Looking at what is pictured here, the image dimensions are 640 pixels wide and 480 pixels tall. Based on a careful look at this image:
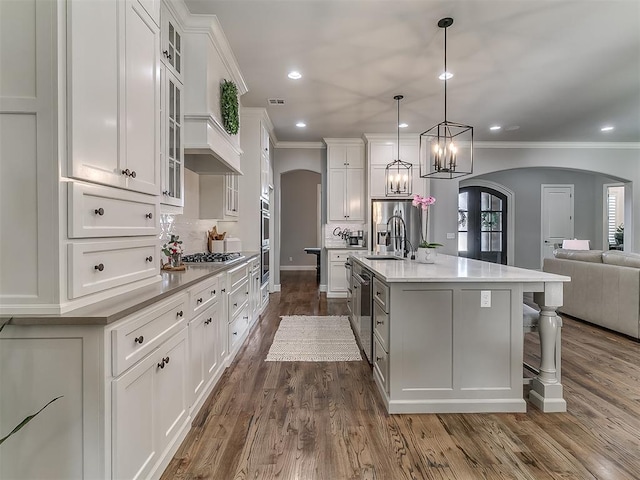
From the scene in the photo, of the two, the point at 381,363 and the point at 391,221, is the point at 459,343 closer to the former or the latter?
the point at 381,363

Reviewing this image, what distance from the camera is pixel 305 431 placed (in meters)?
2.05

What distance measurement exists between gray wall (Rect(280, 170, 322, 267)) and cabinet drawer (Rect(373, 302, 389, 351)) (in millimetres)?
7955

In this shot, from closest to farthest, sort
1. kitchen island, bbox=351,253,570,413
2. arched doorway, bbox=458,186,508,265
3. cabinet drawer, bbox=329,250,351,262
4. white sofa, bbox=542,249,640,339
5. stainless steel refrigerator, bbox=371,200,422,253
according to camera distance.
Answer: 1. kitchen island, bbox=351,253,570,413
2. white sofa, bbox=542,249,640,339
3. stainless steel refrigerator, bbox=371,200,422,253
4. cabinet drawer, bbox=329,250,351,262
5. arched doorway, bbox=458,186,508,265

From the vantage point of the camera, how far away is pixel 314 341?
3.70m

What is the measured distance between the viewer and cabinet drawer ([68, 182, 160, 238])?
1239 mm

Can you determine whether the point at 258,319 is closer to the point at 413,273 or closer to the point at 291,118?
the point at 413,273

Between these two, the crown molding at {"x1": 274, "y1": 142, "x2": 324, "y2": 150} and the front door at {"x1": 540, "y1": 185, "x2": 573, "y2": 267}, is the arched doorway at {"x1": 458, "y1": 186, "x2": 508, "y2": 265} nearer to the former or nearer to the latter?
the front door at {"x1": 540, "y1": 185, "x2": 573, "y2": 267}

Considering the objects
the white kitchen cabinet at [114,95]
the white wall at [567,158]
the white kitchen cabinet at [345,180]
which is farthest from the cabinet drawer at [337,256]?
the white kitchen cabinet at [114,95]

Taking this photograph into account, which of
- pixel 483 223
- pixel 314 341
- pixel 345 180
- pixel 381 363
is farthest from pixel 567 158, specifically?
pixel 381 363

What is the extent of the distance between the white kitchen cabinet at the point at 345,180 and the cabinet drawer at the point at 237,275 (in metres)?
3.16

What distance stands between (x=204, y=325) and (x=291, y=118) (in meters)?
3.92

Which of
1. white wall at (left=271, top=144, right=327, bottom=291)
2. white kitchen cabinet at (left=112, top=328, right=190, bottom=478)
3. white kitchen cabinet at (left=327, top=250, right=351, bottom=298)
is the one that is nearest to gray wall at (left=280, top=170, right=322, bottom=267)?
white wall at (left=271, top=144, right=327, bottom=291)

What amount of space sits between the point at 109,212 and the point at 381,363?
2.02 meters

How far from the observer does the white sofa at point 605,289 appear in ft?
12.1
